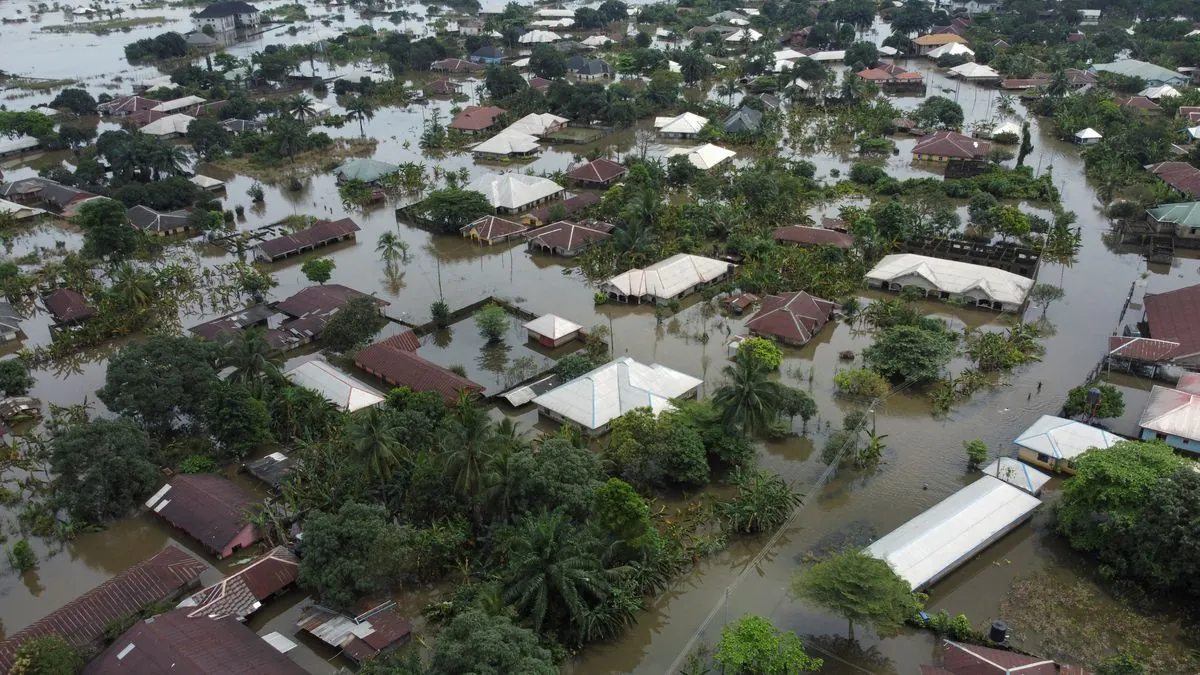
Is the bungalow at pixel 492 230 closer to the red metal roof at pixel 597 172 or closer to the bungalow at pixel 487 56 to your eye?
the red metal roof at pixel 597 172

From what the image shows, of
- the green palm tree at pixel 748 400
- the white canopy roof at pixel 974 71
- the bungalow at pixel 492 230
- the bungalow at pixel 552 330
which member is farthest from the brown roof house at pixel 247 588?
the white canopy roof at pixel 974 71

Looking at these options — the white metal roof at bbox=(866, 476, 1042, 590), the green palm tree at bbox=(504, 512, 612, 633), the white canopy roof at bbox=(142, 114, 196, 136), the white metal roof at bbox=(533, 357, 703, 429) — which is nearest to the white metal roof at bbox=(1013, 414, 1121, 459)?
the white metal roof at bbox=(866, 476, 1042, 590)

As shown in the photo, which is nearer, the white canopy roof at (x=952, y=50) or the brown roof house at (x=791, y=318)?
the brown roof house at (x=791, y=318)

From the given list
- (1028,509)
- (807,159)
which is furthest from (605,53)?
(1028,509)

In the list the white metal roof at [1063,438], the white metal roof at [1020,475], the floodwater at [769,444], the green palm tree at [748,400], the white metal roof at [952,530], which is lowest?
the floodwater at [769,444]

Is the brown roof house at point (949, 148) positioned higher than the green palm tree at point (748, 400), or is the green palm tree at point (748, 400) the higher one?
the green palm tree at point (748, 400)

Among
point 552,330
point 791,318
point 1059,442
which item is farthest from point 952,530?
point 552,330

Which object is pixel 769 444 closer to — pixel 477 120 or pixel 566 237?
pixel 566 237
